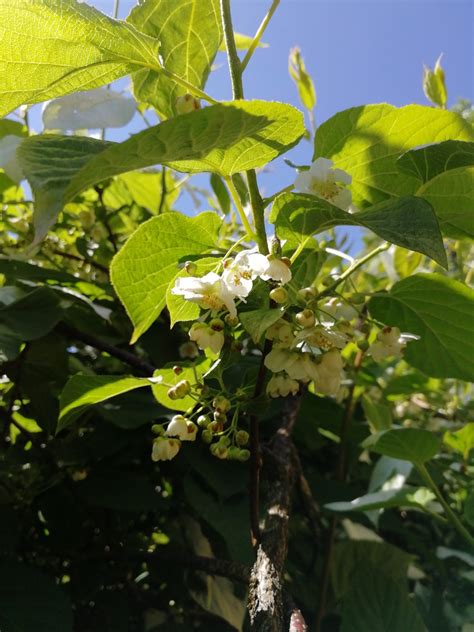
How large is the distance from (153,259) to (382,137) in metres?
0.23

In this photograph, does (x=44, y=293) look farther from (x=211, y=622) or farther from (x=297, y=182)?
(x=211, y=622)

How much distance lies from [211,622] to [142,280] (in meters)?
0.53

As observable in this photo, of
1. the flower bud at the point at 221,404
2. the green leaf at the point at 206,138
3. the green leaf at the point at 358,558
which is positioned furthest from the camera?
the green leaf at the point at 358,558

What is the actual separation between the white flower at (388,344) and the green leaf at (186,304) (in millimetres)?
161

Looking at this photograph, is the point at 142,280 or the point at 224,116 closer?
the point at 224,116

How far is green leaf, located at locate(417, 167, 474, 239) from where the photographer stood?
0.47 metres

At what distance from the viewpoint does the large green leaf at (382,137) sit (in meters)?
0.48

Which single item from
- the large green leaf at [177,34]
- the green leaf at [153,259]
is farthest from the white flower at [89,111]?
the green leaf at [153,259]

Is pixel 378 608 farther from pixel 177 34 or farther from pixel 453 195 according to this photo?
pixel 177 34

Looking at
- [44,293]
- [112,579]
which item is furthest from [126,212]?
[112,579]

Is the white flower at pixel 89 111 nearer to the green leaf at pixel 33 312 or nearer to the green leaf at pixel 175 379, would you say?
the green leaf at pixel 33 312

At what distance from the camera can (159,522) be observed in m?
0.86

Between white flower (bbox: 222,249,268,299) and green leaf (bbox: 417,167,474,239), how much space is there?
17 cm

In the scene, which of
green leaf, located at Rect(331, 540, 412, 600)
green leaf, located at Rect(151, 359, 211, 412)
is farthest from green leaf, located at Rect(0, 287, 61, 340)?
green leaf, located at Rect(331, 540, 412, 600)
